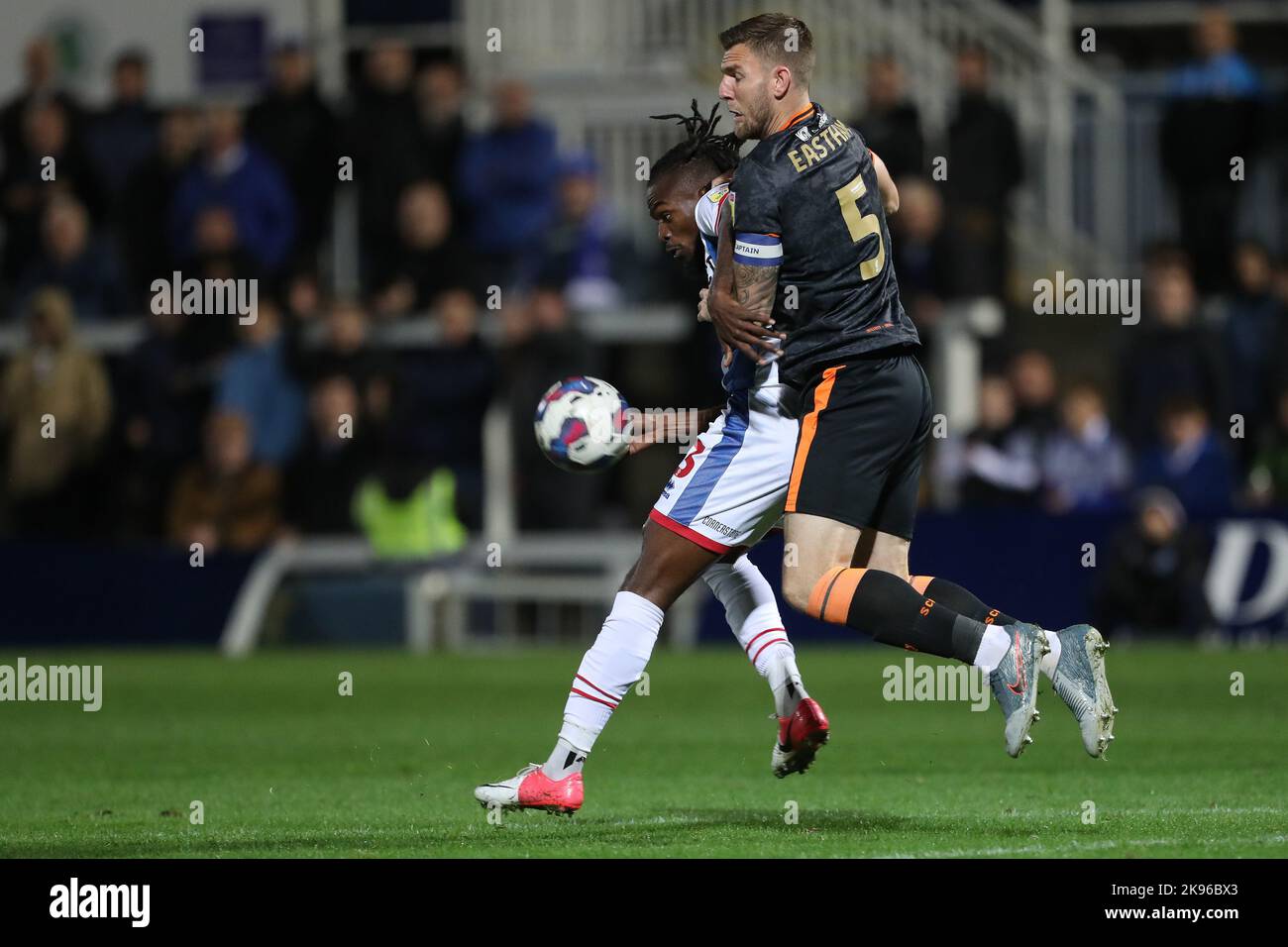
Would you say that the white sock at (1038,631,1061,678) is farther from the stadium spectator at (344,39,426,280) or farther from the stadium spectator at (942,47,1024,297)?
the stadium spectator at (344,39,426,280)

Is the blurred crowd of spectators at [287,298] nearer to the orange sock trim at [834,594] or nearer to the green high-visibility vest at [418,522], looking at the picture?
the green high-visibility vest at [418,522]

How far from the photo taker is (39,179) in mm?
19875

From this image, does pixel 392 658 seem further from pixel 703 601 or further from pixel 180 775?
pixel 180 775

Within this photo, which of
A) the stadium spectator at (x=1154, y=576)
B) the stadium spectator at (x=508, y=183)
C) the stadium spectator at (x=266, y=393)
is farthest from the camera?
the stadium spectator at (x=266, y=393)

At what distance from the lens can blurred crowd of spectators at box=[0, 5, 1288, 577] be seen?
16.7 metres

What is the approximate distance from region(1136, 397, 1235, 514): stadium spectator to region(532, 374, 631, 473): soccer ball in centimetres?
901

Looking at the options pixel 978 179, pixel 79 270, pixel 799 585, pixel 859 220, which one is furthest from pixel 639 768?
pixel 79 270

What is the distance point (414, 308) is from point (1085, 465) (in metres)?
5.56

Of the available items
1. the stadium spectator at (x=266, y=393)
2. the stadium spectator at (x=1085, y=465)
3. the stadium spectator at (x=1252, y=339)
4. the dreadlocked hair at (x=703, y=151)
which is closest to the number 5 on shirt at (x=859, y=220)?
the dreadlocked hair at (x=703, y=151)

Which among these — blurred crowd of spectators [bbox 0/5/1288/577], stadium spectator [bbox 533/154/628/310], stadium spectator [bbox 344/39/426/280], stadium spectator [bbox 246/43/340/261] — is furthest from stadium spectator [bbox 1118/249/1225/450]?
stadium spectator [bbox 246/43/340/261]

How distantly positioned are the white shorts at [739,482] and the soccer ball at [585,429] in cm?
36

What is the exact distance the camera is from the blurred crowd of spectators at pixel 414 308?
656 inches
